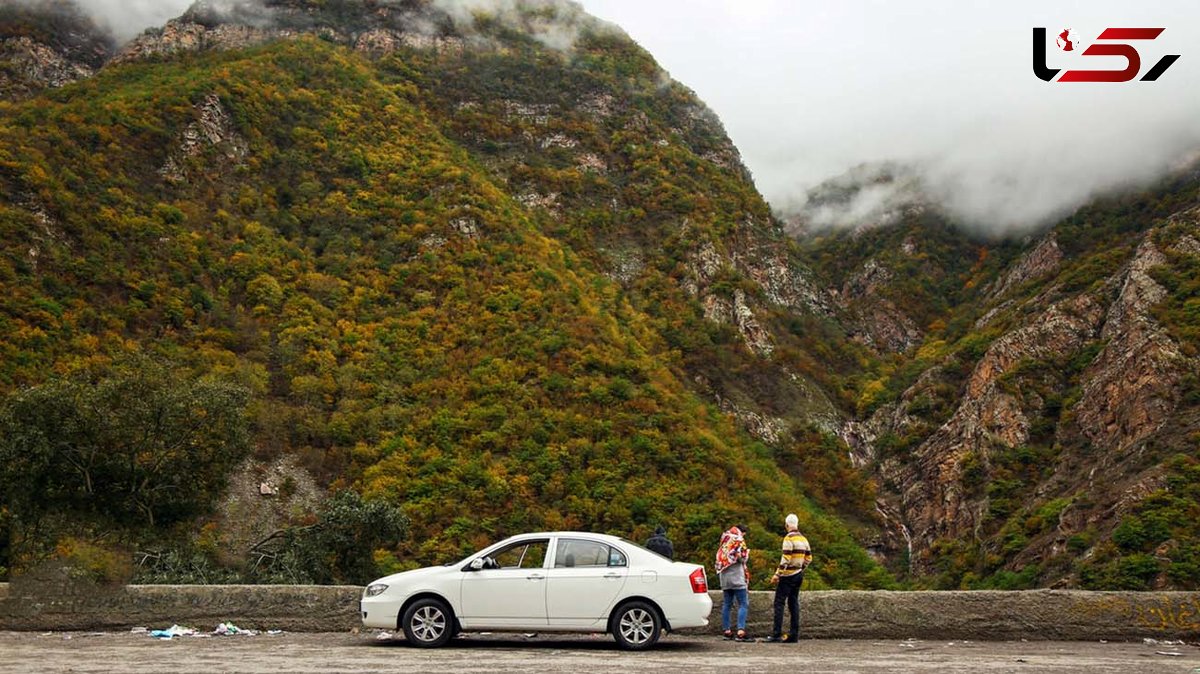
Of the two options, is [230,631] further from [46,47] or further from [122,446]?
[46,47]

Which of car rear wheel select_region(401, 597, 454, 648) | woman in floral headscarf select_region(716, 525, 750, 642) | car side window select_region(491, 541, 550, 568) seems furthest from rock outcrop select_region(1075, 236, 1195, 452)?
car rear wheel select_region(401, 597, 454, 648)

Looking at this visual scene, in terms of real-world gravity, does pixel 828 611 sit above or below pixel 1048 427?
below

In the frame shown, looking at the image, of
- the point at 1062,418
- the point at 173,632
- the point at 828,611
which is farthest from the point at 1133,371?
the point at 173,632

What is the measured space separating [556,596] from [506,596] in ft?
2.18

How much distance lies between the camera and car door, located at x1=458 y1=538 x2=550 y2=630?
38.3 ft

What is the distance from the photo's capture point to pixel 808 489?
62.5m

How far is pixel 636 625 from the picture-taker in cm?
1167

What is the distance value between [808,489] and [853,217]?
8183 cm

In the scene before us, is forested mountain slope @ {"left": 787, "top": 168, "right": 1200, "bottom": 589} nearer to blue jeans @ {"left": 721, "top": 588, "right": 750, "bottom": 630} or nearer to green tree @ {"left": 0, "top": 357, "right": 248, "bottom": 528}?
blue jeans @ {"left": 721, "top": 588, "right": 750, "bottom": 630}

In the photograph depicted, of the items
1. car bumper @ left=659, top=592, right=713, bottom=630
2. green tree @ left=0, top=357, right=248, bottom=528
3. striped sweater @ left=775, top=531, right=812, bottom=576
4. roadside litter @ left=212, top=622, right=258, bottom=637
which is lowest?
roadside litter @ left=212, top=622, right=258, bottom=637

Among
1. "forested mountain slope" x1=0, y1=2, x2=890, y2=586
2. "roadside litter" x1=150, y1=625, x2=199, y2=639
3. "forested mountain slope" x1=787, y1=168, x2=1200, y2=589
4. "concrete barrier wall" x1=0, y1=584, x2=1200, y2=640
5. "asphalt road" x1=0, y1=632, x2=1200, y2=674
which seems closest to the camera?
"asphalt road" x1=0, y1=632, x2=1200, y2=674

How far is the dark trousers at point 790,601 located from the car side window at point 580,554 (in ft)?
8.36

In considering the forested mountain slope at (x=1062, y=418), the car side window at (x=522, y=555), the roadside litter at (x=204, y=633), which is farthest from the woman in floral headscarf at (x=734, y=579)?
the forested mountain slope at (x=1062, y=418)

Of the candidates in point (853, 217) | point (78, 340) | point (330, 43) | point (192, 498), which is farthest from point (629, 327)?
point (853, 217)
